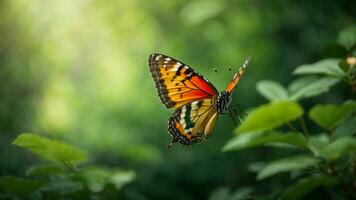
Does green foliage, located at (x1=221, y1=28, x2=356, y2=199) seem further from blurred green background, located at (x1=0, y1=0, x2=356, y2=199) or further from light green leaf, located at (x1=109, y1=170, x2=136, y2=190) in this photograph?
light green leaf, located at (x1=109, y1=170, x2=136, y2=190)

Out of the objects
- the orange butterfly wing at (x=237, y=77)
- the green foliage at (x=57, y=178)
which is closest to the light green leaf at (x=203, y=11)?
the orange butterfly wing at (x=237, y=77)

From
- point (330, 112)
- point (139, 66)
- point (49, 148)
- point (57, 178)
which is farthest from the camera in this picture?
point (139, 66)

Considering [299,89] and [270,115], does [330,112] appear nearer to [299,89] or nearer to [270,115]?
[270,115]

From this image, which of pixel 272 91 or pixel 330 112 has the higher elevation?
pixel 272 91

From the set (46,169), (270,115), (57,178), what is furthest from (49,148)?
(270,115)

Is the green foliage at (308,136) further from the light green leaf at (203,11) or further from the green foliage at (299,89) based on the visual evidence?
the light green leaf at (203,11)

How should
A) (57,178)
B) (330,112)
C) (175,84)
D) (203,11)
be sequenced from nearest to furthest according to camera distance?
(330,112) < (57,178) < (175,84) < (203,11)
